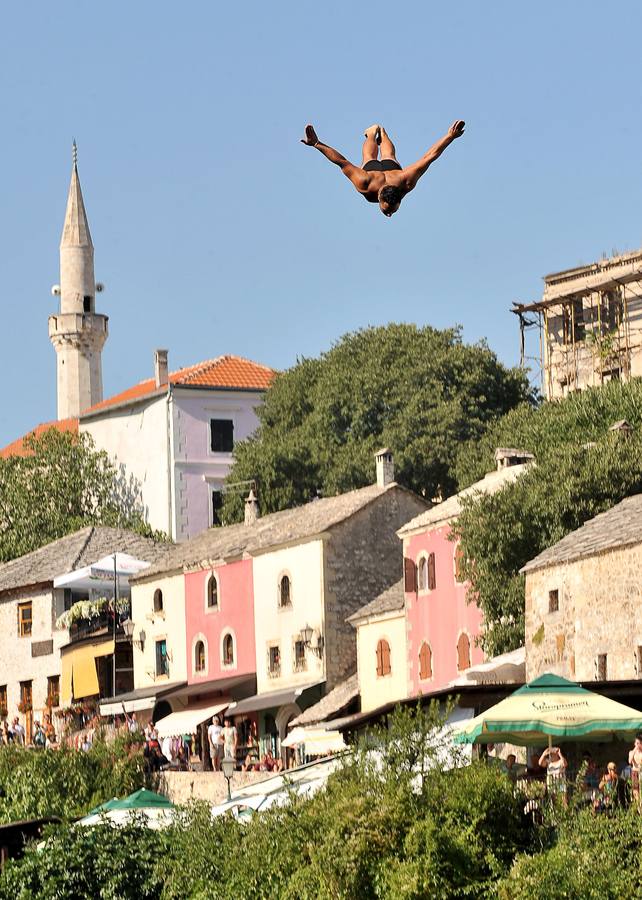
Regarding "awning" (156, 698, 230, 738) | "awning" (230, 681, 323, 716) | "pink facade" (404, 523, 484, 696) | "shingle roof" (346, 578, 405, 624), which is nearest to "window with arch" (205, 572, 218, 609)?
"awning" (156, 698, 230, 738)

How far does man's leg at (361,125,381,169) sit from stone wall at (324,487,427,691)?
37047 millimetres

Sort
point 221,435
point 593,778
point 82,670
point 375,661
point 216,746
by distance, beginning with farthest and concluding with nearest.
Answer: point 221,435 → point 82,670 → point 375,661 → point 216,746 → point 593,778

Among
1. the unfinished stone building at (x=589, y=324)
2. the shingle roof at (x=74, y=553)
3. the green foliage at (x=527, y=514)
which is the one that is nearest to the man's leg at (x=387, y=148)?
the green foliage at (x=527, y=514)

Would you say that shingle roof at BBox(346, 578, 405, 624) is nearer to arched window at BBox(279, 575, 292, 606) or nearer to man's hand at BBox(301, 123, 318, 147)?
arched window at BBox(279, 575, 292, 606)

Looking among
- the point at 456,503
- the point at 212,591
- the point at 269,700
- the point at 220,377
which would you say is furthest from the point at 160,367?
the point at 456,503

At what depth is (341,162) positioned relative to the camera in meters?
29.1

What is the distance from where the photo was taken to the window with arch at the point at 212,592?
234 feet

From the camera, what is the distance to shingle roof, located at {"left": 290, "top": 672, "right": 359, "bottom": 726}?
2440 inches

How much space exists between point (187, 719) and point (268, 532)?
259 inches

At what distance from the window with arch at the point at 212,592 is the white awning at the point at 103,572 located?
15.2ft

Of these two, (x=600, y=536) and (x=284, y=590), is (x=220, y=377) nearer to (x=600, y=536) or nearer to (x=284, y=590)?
(x=284, y=590)

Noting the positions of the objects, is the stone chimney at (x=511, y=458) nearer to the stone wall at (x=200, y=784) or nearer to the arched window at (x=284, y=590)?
the arched window at (x=284, y=590)

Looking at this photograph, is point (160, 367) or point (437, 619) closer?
point (437, 619)

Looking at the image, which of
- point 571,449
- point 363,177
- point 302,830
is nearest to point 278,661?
point 571,449
